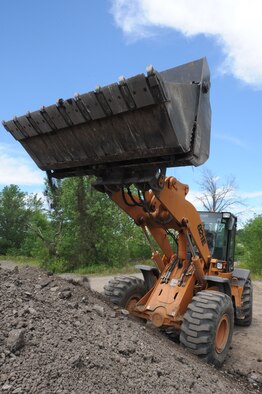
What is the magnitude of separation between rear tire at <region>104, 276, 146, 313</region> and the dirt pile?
142 centimetres

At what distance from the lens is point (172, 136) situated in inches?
182

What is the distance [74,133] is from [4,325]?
254 cm

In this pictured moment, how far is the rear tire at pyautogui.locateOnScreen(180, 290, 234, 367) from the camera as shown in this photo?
544 cm

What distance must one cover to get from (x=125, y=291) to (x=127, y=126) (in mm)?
3249

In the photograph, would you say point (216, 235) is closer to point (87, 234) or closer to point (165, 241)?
point (165, 241)

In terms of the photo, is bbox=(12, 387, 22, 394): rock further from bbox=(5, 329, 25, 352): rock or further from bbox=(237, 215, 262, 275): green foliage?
bbox=(237, 215, 262, 275): green foliage

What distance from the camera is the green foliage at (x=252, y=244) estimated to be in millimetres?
23453

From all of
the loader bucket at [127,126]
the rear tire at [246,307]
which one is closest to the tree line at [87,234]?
the rear tire at [246,307]

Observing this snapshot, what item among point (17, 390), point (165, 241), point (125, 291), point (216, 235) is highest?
point (216, 235)

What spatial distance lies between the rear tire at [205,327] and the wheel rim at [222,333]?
3 cm

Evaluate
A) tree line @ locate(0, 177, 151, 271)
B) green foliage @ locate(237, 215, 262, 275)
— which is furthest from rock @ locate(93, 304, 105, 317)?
green foliage @ locate(237, 215, 262, 275)

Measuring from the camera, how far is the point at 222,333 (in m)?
6.12

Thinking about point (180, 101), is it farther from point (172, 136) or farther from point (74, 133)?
point (74, 133)

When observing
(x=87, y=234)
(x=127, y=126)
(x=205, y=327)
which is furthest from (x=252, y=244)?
(x=127, y=126)
